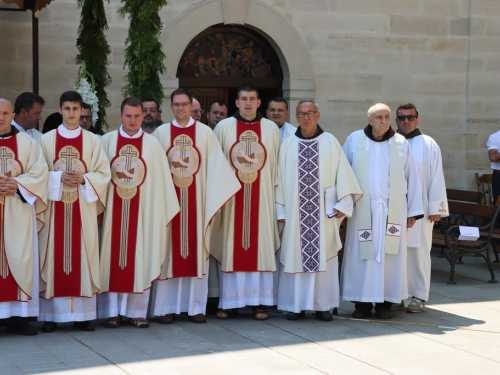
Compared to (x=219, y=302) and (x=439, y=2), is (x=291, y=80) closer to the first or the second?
(x=439, y=2)

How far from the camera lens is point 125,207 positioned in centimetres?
736

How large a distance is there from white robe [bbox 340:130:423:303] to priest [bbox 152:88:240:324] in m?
1.15

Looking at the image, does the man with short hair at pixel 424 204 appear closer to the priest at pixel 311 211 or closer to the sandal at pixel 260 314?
the priest at pixel 311 211

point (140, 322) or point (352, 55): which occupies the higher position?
point (352, 55)

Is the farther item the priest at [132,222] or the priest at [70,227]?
the priest at [132,222]

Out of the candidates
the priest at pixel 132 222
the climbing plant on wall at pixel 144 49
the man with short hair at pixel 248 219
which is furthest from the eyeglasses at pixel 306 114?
the climbing plant on wall at pixel 144 49

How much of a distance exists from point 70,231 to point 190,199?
101 cm

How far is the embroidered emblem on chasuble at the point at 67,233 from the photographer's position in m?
7.11

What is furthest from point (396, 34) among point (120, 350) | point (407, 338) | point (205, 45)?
point (120, 350)

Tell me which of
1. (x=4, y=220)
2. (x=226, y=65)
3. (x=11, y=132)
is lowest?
(x=4, y=220)

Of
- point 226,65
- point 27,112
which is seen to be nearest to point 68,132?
point 27,112

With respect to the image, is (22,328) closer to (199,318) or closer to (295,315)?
(199,318)

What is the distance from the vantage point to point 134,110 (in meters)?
7.34

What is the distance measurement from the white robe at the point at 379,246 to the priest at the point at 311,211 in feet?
0.54
